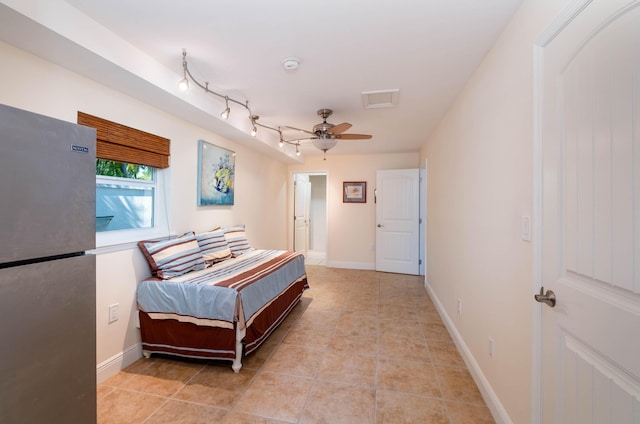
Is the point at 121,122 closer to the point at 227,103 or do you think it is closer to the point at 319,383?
the point at 227,103

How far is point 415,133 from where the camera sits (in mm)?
3918

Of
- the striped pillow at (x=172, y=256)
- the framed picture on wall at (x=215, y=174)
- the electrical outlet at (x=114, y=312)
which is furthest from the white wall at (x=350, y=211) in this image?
the electrical outlet at (x=114, y=312)

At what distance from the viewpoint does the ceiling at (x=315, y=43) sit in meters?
1.50

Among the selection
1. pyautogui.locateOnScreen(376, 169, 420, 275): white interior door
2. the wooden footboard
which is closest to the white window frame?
the wooden footboard

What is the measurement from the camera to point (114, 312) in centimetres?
208

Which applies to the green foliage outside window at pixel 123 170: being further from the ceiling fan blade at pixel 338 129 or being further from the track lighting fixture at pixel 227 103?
the ceiling fan blade at pixel 338 129

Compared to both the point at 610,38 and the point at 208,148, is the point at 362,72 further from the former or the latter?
the point at 208,148

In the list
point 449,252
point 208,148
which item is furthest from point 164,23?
Answer: point 449,252

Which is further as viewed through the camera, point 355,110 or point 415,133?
point 415,133

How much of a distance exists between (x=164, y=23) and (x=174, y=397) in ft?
7.92

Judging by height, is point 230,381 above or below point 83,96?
below

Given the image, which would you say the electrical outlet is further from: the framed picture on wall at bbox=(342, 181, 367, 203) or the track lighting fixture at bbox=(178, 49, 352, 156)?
the framed picture on wall at bbox=(342, 181, 367, 203)

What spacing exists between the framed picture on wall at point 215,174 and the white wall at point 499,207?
2.65 m

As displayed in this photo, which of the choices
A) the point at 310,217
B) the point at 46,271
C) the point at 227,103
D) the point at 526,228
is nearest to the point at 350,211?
the point at 310,217
